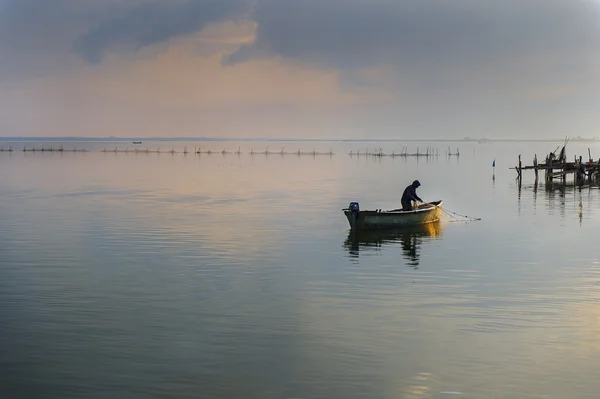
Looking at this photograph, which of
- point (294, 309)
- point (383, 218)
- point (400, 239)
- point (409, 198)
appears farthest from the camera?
point (409, 198)

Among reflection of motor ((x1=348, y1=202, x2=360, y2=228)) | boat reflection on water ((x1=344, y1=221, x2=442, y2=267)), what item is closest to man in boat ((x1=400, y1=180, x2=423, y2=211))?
boat reflection on water ((x1=344, y1=221, x2=442, y2=267))

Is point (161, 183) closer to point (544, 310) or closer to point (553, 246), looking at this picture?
point (553, 246)

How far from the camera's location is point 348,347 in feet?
51.6

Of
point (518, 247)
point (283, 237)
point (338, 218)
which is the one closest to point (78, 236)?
point (283, 237)

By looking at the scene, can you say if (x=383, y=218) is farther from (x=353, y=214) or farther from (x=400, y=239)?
(x=400, y=239)

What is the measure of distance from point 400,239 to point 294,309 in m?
14.1

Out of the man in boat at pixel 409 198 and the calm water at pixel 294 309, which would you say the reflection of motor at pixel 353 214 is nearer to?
the calm water at pixel 294 309

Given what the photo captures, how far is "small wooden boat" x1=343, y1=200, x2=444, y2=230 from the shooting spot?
33406 millimetres

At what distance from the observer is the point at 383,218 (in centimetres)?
3384

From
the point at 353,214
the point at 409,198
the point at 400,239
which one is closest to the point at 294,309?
the point at 400,239

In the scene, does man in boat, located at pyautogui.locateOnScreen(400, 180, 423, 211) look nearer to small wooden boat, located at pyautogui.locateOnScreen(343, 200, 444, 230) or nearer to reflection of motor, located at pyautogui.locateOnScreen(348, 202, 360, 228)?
small wooden boat, located at pyautogui.locateOnScreen(343, 200, 444, 230)

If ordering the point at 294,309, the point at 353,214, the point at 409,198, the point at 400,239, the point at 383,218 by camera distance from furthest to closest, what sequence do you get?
the point at 409,198
the point at 383,218
the point at 353,214
the point at 400,239
the point at 294,309

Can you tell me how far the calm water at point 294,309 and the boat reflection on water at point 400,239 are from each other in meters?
0.18

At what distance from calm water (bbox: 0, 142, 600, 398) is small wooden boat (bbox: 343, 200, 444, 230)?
2.72ft
